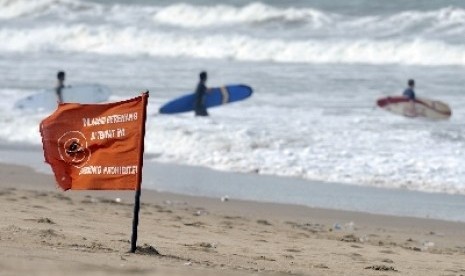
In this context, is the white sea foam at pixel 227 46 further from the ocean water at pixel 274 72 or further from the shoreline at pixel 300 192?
the shoreline at pixel 300 192

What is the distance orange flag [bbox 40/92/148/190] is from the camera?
21.9 ft

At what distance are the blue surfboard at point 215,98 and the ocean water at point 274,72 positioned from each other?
20 cm

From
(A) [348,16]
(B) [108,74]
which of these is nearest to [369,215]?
(B) [108,74]

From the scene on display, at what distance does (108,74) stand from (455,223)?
1813 centimetres

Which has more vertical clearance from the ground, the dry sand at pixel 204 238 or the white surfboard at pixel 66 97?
the white surfboard at pixel 66 97

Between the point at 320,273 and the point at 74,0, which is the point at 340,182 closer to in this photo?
the point at 320,273

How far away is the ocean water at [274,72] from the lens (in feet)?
48.5

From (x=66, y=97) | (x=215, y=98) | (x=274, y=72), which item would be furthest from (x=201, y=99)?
(x=274, y=72)

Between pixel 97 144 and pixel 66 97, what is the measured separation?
1403 centimetres

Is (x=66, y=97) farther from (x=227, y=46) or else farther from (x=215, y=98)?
(x=227, y=46)

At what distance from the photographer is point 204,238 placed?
856 cm

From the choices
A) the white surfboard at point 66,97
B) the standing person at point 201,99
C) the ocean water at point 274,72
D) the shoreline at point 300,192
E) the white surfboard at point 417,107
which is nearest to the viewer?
the shoreline at point 300,192

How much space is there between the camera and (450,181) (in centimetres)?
1300

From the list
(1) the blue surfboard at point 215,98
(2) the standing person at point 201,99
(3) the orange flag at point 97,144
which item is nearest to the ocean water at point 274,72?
(1) the blue surfboard at point 215,98
